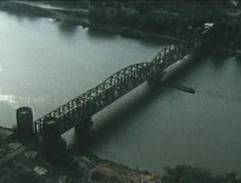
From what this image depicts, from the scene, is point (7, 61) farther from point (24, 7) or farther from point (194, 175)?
point (194, 175)

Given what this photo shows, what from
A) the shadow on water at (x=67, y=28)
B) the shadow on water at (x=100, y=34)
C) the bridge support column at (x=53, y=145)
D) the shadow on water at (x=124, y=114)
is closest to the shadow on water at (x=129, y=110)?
the shadow on water at (x=124, y=114)

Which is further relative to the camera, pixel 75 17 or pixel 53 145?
pixel 75 17

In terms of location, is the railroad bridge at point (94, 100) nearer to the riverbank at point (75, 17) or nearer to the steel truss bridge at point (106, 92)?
the steel truss bridge at point (106, 92)

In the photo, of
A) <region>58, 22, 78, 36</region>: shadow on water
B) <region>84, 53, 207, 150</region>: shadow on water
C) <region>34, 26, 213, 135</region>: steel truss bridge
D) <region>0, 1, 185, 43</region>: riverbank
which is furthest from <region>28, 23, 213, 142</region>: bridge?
<region>58, 22, 78, 36</region>: shadow on water

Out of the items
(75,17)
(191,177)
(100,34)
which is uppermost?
(75,17)

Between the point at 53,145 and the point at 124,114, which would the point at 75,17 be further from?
the point at 53,145

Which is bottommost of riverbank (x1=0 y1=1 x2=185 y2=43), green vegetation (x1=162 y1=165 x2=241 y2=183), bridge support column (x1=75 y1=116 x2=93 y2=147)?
bridge support column (x1=75 y1=116 x2=93 y2=147)

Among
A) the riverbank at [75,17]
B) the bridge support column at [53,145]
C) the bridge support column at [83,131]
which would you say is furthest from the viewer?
the riverbank at [75,17]

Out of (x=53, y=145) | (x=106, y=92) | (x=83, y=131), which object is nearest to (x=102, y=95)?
(x=106, y=92)

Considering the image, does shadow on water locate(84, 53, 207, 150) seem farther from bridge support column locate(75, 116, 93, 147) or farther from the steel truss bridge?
the steel truss bridge
